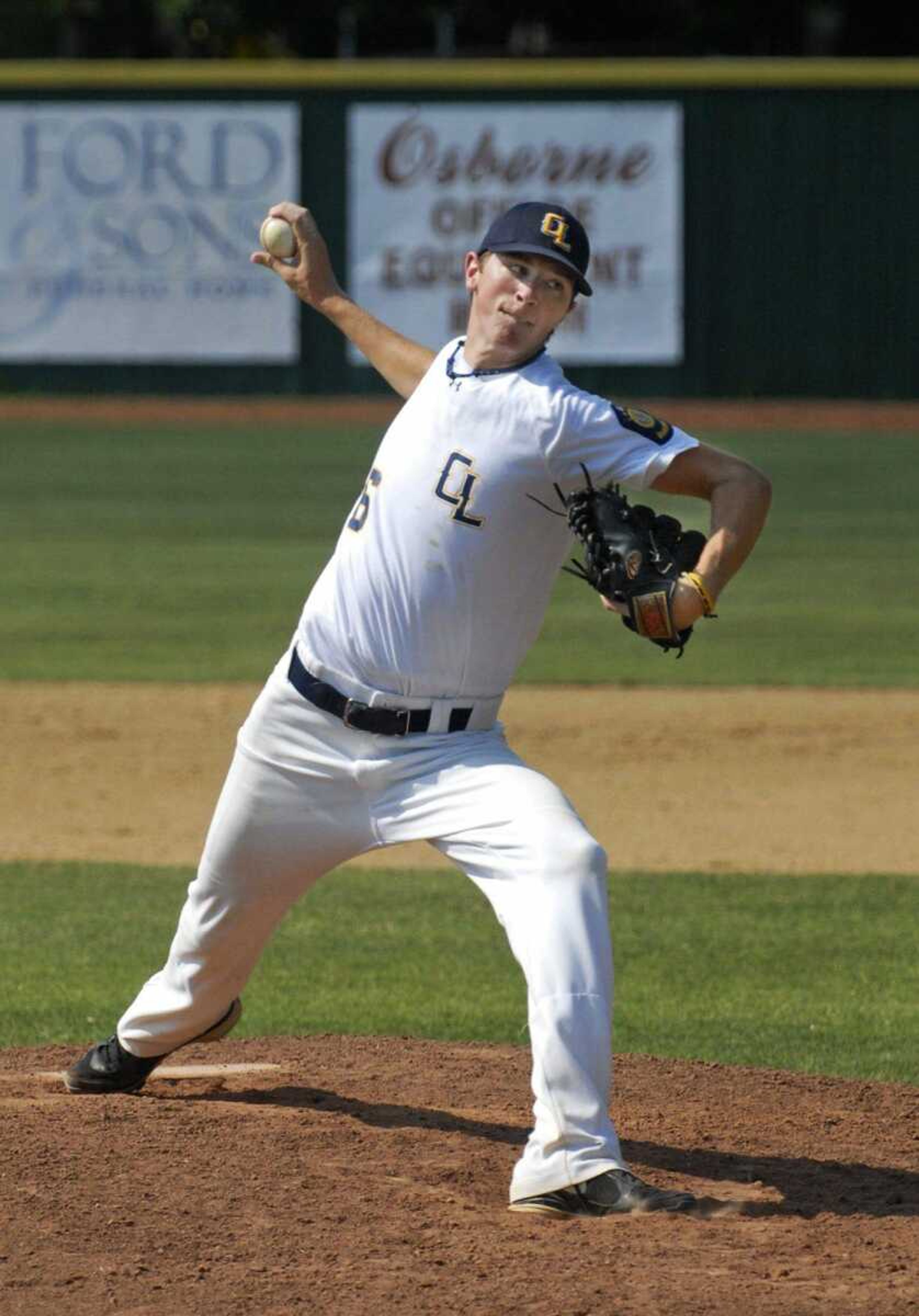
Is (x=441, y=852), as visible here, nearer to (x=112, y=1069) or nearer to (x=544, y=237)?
(x=112, y=1069)

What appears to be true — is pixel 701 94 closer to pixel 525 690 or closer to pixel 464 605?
pixel 525 690

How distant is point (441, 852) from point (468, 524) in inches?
28.3

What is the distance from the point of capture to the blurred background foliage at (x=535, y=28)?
36500 millimetres

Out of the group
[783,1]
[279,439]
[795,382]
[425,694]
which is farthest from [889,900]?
[783,1]

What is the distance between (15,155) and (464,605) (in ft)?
80.0

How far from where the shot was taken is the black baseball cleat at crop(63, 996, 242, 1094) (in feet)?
16.7

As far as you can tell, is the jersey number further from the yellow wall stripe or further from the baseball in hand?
the yellow wall stripe

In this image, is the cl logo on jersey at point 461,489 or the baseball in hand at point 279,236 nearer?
the cl logo on jersey at point 461,489

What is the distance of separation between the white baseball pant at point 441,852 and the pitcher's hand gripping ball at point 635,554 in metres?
0.40

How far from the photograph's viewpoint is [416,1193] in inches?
175

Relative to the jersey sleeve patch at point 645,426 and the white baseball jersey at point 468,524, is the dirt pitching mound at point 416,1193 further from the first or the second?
the jersey sleeve patch at point 645,426

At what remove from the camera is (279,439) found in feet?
81.4

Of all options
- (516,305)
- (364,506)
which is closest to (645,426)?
(516,305)

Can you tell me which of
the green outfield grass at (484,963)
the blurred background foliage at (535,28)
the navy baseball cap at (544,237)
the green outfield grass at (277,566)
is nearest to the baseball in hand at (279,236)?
the navy baseball cap at (544,237)
